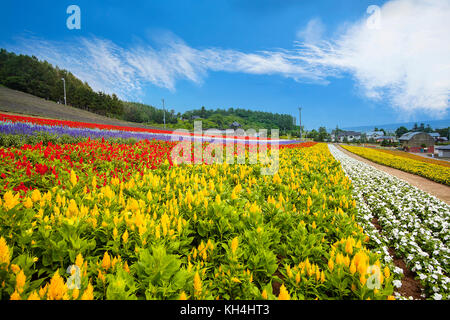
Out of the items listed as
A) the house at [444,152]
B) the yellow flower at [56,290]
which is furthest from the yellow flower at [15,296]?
the house at [444,152]

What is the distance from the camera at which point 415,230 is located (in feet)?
15.2

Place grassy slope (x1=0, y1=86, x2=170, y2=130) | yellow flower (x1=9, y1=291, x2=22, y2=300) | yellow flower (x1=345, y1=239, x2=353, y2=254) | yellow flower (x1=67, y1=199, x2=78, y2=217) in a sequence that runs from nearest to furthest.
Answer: yellow flower (x1=9, y1=291, x2=22, y2=300) → yellow flower (x1=345, y1=239, x2=353, y2=254) → yellow flower (x1=67, y1=199, x2=78, y2=217) → grassy slope (x1=0, y1=86, x2=170, y2=130)

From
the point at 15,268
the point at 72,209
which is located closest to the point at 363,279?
the point at 15,268

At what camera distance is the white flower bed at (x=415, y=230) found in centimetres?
315

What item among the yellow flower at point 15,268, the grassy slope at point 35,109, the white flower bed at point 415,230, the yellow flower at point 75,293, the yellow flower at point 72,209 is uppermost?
the grassy slope at point 35,109

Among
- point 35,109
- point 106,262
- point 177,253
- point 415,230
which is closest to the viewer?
point 106,262

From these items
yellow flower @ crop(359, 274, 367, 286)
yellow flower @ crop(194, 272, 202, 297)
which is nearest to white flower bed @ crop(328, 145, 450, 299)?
yellow flower @ crop(359, 274, 367, 286)

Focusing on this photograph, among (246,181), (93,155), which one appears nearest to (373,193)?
(246,181)

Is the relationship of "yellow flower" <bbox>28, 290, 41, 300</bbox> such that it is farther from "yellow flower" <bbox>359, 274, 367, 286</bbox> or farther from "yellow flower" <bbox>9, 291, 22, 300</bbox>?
"yellow flower" <bbox>359, 274, 367, 286</bbox>

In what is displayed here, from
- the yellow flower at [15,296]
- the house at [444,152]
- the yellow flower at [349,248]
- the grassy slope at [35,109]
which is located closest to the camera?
the yellow flower at [15,296]

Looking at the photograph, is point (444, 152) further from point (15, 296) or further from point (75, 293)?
point (15, 296)

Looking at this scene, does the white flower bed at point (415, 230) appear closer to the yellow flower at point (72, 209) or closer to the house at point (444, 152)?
the yellow flower at point (72, 209)

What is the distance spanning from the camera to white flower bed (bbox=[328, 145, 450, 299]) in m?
3.15
